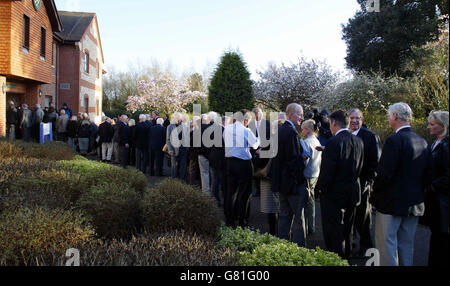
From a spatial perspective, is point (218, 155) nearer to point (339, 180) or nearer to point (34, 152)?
point (339, 180)

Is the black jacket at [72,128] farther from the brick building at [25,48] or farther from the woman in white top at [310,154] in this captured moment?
the woman in white top at [310,154]

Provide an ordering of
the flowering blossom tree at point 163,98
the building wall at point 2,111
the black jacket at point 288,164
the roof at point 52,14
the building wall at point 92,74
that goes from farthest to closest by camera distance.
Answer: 1. the flowering blossom tree at point 163,98
2. the building wall at point 92,74
3. the roof at point 52,14
4. the building wall at point 2,111
5. the black jacket at point 288,164

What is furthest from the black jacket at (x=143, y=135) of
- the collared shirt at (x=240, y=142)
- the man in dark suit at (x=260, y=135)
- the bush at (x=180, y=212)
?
the bush at (x=180, y=212)

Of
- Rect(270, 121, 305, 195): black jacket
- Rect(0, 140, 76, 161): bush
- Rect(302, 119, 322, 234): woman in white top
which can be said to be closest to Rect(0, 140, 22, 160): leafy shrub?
Rect(0, 140, 76, 161): bush

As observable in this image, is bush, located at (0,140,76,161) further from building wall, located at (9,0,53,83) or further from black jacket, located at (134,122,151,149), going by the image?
building wall, located at (9,0,53,83)

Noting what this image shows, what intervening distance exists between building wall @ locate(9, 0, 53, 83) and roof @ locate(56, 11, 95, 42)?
204 inches

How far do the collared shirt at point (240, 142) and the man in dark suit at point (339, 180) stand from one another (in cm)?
212

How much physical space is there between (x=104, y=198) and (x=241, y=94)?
578 inches

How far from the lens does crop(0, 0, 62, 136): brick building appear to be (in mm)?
16672

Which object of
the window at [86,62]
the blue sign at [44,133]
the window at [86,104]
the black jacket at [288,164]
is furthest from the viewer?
the window at [86,104]

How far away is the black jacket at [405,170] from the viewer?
437 centimetres

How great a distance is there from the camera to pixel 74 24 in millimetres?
30484
